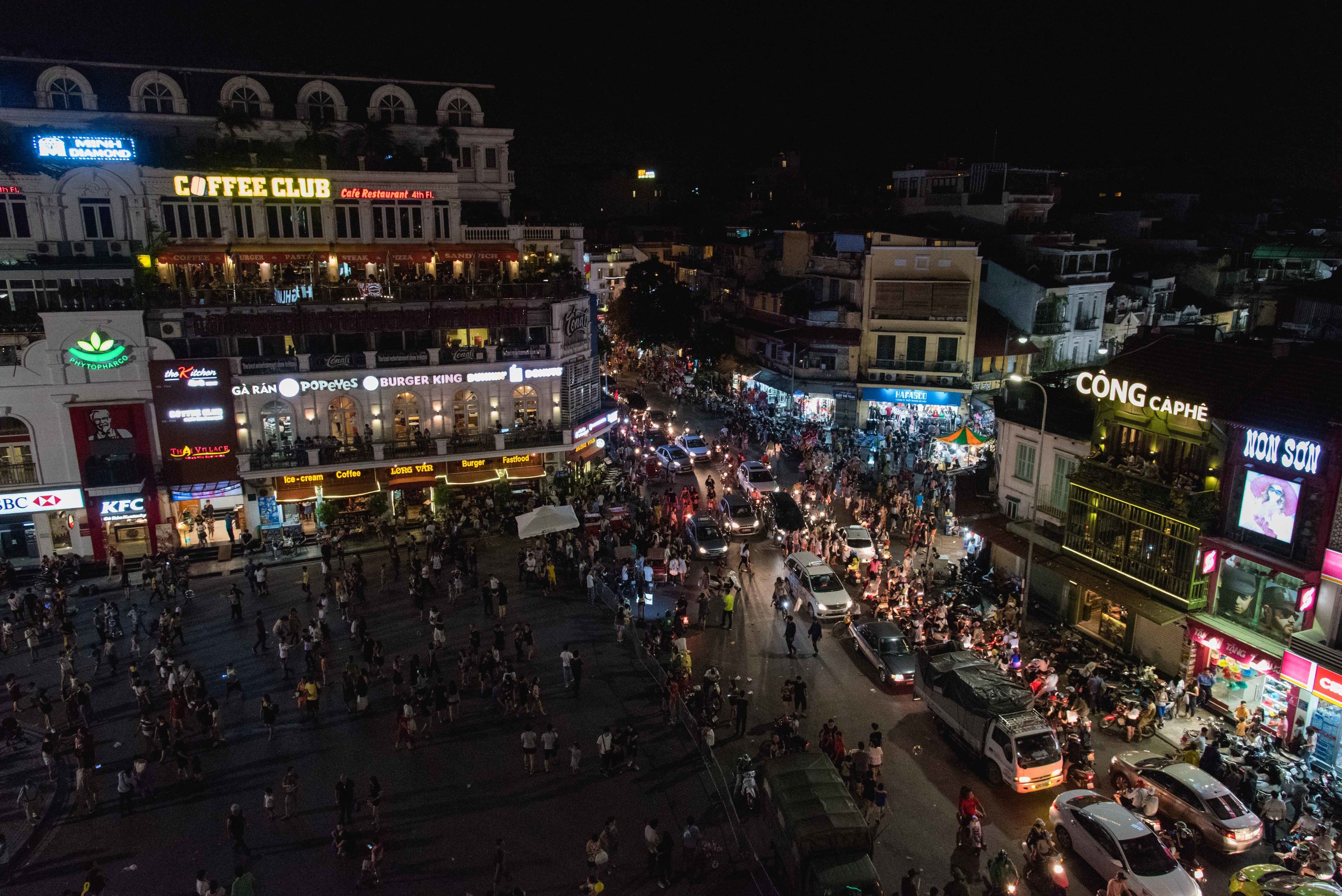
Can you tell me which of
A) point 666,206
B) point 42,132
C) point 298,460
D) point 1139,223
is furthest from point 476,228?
point 666,206

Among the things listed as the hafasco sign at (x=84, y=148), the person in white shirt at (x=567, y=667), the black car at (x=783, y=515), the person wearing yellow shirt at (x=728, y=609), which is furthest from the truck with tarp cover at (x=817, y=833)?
the hafasco sign at (x=84, y=148)

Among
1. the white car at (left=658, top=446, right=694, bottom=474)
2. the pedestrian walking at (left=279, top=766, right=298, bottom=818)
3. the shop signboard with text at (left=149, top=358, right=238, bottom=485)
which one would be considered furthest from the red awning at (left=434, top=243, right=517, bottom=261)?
the pedestrian walking at (left=279, top=766, right=298, bottom=818)

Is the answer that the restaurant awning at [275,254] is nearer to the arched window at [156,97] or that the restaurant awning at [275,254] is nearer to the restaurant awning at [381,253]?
the restaurant awning at [381,253]

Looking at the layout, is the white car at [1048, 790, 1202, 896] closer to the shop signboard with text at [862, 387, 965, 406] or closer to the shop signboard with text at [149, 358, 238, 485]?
the shop signboard with text at [862, 387, 965, 406]

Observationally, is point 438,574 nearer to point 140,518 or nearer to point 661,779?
point 140,518

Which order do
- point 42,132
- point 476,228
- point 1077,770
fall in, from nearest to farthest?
1. point 1077,770
2. point 42,132
3. point 476,228

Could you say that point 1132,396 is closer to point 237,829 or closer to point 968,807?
point 968,807

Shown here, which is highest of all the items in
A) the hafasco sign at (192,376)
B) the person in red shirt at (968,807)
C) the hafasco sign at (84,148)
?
the hafasco sign at (84,148)
